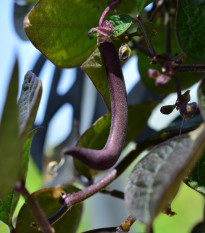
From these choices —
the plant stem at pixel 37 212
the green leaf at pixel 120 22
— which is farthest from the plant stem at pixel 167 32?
the plant stem at pixel 37 212

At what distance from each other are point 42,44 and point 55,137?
A: 49 centimetres

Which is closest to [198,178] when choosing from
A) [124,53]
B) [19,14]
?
[124,53]

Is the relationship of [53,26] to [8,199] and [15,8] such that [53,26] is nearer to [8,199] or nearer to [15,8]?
[8,199]

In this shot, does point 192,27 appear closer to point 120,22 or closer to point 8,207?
point 120,22

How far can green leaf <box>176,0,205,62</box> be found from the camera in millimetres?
278

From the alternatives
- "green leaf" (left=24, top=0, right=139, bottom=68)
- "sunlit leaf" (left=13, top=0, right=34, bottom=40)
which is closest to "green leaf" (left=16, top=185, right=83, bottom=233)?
"green leaf" (left=24, top=0, right=139, bottom=68)

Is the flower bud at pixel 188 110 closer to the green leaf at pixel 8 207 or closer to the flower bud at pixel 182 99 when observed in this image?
the flower bud at pixel 182 99

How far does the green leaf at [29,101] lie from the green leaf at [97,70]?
44mm

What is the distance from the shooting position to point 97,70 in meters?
0.31

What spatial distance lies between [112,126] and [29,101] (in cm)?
6

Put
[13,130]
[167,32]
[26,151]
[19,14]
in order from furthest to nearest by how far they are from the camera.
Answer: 1. [19,14]
2. [167,32]
3. [26,151]
4. [13,130]

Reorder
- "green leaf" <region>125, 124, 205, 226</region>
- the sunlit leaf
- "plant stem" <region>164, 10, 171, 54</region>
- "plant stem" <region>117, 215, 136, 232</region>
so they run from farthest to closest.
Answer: the sunlit leaf
"plant stem" <region>164, 10, 171, 54</region>
"plant stem" <region>117, 215, 136, 232</region>
"green leaf" <region>125, 124, 205, 226</region>

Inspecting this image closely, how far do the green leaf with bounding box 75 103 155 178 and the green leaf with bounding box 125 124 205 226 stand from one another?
147mm

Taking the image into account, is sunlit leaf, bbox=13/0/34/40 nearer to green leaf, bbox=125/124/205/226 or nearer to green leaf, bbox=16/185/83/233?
green leaf, bbox=16/185/83/233
